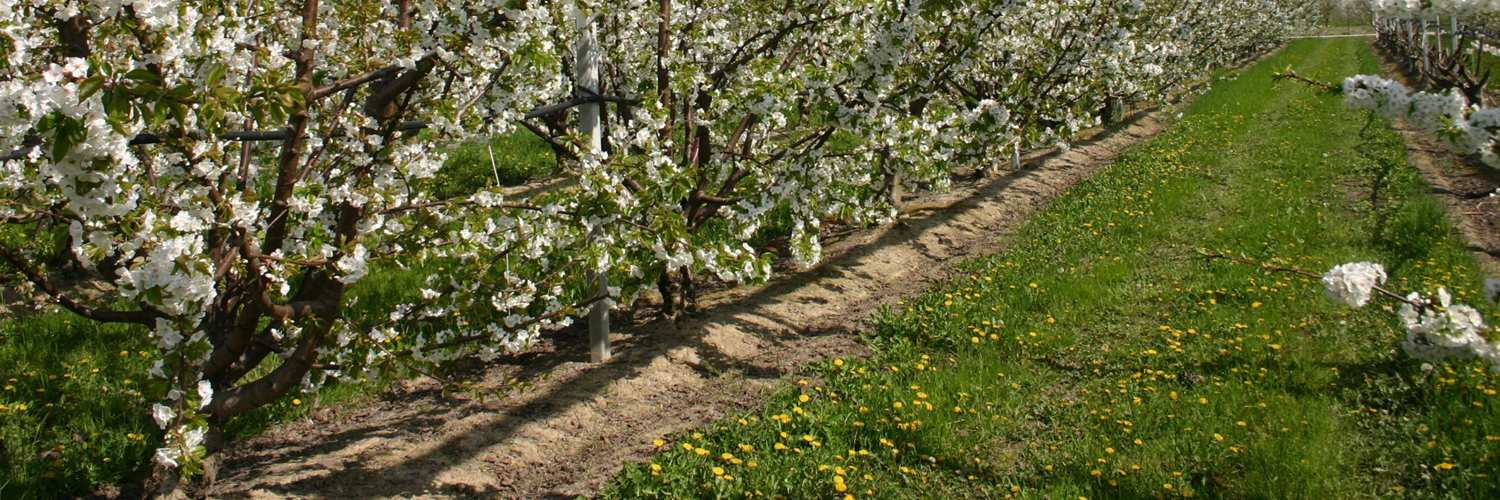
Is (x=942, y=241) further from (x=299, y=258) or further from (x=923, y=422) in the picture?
(x=299, y=258)

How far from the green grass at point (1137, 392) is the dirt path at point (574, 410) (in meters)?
0.31

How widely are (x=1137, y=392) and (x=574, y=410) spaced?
2877 mm

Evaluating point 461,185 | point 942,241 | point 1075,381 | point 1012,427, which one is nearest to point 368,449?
point 1012,427

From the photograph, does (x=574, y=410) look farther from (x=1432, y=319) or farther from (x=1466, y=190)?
(x=1466, y=190)

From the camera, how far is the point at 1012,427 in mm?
4508

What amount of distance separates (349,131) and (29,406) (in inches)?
95.9

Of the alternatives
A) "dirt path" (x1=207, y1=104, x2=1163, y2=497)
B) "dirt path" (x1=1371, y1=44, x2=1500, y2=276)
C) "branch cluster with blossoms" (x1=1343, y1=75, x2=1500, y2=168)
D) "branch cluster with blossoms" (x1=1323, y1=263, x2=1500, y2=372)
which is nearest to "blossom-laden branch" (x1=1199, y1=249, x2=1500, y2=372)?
"branch cluster with blossoms" (x1=1323, y1=263, x2=1500, y2=372)

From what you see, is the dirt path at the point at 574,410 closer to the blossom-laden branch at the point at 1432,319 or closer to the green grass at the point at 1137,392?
the green grass at the point at 1137,392

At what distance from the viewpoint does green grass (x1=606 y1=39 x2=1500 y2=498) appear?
12.9ft

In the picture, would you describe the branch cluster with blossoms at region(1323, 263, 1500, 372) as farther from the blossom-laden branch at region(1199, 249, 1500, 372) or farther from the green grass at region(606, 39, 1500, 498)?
the green grass at region(606, 39, 1500, 498)

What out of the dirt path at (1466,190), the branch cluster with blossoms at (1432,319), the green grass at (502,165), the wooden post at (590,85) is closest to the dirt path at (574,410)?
the wooden post at (590,85)

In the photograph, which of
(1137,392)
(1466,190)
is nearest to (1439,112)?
(1137,392)

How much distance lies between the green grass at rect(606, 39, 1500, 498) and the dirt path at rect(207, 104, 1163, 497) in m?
0.31

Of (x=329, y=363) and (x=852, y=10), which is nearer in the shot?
(x=329, y=363)
